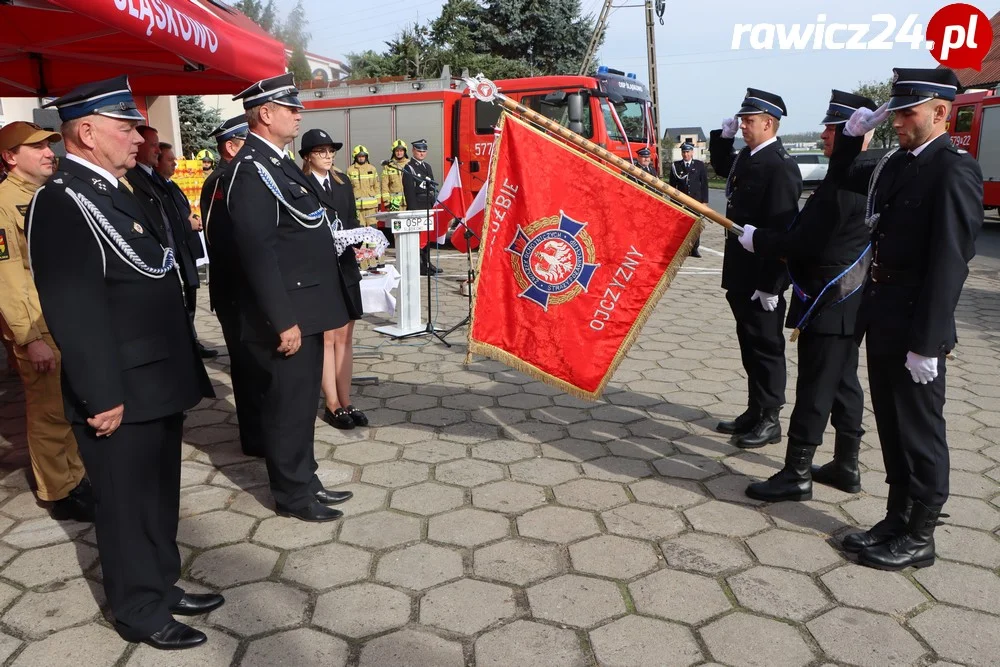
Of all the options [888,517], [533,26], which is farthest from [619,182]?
[533,26]

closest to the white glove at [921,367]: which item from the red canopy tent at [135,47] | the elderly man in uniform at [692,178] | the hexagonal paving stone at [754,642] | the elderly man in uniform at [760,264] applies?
the hexagonal paving stone at [754,642]

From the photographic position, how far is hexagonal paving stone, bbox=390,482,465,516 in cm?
349

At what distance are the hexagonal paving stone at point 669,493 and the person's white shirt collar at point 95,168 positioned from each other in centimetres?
267

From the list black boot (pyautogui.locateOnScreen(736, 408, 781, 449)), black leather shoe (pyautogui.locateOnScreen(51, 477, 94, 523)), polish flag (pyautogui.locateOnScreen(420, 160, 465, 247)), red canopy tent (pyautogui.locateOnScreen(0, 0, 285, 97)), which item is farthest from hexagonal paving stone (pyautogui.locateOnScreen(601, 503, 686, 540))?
polish flag (pyautogui.locateOnScreen(420, 160, 465, 247))

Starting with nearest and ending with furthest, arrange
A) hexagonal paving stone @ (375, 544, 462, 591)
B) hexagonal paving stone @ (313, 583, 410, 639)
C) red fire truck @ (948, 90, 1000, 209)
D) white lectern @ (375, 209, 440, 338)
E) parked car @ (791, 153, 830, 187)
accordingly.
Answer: hexagonal paving stone @ (313, 583, 410, 639) → hexagonal paving stone @ (375, 544, 462, 591) → white lectern @ (375, 209, 440, 338) → red fire truck @ (948, 90, 1000, 209) → parked car @ (791, 153, 830, 187)

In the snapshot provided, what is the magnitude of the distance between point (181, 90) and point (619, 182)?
12.9 ft

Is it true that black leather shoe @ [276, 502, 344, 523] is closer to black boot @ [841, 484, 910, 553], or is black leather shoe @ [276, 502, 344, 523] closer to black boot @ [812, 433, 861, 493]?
black boot @ [841, 484, 910, 553]

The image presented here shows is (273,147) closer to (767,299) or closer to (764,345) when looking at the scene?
(767,299)

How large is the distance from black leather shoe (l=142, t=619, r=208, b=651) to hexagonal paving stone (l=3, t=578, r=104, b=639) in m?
0.36

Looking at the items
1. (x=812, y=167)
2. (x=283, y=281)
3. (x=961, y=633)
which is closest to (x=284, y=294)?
(x=283, y=281)

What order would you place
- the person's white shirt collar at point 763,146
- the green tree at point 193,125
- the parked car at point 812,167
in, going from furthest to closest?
the parked car at point 812,167 → the green tree at point 193,125 → the person's white shirt collar at point 763,146

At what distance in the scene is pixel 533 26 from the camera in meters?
34.8

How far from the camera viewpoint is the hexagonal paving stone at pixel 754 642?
2420 millimetres

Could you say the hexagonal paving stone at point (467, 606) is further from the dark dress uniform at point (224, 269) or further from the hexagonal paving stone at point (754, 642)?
the dark dress uniform at point (224, 269)
